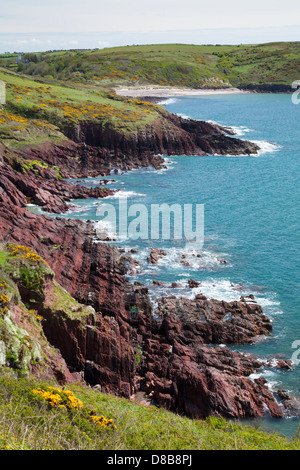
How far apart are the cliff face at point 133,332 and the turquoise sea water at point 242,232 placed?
7.15ft

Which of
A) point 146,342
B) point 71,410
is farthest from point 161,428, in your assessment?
point 146,342

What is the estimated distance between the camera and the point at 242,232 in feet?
225

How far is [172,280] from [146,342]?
1309 cm

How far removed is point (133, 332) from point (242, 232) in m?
30.5

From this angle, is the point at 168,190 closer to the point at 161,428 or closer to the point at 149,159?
the point at 149,159

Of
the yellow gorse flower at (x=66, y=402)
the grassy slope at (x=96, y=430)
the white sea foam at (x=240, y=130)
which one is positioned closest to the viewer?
the grassy slope at (x=96, y=430)

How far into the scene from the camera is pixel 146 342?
43219mm

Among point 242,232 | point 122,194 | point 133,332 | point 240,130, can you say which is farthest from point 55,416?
point 240,130

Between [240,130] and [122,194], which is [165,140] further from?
[122,194]

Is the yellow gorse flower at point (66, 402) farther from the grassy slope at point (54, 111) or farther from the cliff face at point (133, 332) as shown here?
the grassy slope at point (54, 111)

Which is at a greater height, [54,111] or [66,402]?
[54,111]

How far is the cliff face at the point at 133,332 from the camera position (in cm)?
3628

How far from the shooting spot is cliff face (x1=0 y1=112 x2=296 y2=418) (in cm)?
3628

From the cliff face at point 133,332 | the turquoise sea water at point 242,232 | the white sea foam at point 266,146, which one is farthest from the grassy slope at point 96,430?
the white sea foam at point 266,146
